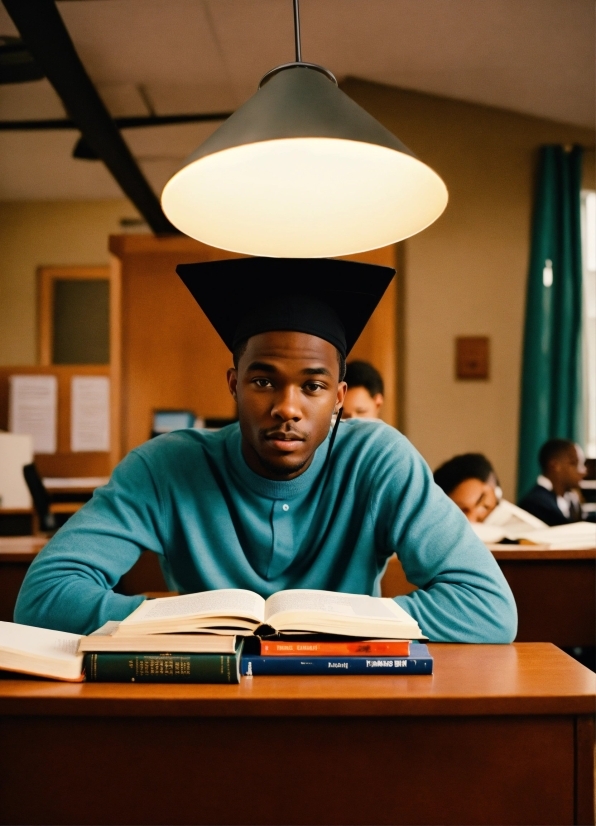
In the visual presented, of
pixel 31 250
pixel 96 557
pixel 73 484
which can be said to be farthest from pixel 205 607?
pixel 31 250

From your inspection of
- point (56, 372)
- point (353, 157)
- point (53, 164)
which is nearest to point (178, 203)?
point (353, 157)

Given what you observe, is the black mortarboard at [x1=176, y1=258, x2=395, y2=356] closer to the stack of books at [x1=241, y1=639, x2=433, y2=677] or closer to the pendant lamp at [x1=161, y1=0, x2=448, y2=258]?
the pendant lamp at [x1=161, y1=0, x2=448, y2=258]

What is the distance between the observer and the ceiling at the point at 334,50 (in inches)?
137

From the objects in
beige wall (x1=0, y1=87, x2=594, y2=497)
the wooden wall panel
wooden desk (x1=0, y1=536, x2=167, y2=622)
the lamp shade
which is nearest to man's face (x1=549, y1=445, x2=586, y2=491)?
beige wall (x1=0, y1=87, x2=594, y2=497)

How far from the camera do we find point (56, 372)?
5.14 meters

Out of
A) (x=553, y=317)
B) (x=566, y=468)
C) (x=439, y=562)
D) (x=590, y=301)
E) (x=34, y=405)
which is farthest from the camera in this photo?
(x=34, y=405)

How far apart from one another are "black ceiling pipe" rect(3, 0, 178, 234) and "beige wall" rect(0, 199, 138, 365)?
2.78m

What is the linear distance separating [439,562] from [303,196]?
69cm

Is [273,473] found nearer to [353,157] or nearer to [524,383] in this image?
[353,157]

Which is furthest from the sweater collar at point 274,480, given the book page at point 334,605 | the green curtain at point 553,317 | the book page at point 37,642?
the green curtain at point 553,317

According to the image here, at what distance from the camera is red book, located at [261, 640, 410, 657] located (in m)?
0.91

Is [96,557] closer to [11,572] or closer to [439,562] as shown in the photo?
[439,562]

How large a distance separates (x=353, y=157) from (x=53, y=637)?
90cm

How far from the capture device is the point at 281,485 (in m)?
1.40
